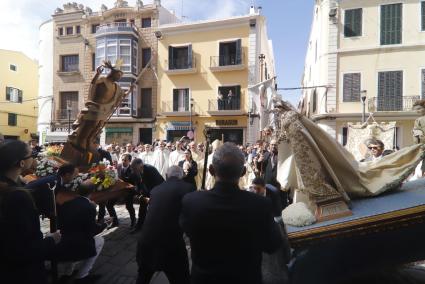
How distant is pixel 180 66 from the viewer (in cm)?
2311

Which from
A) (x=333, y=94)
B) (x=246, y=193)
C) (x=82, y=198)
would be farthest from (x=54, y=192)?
(x=333, y=94)

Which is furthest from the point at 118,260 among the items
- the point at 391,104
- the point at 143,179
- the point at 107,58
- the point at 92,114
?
the point at 107,58

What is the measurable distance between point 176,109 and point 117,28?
26.2 ft

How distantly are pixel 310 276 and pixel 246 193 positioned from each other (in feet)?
5.30

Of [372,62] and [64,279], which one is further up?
[372,62]

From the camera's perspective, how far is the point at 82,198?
352 centimetres

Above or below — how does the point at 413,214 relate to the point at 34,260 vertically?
above

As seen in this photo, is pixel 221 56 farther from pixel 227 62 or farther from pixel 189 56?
pixel 189 56

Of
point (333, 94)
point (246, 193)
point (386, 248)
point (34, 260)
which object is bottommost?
point (386, 248)

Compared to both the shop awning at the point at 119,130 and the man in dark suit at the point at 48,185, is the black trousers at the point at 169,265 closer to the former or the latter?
the man in dark suit at the point at 48,185

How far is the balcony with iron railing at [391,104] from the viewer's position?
57.2 ft

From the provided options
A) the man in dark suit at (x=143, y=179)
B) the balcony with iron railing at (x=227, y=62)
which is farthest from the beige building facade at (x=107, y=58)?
the man in dark suit at (x=143, y=179)

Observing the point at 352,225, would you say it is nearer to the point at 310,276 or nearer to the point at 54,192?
the point at 310,276

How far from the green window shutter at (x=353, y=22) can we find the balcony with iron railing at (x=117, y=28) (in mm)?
15529
